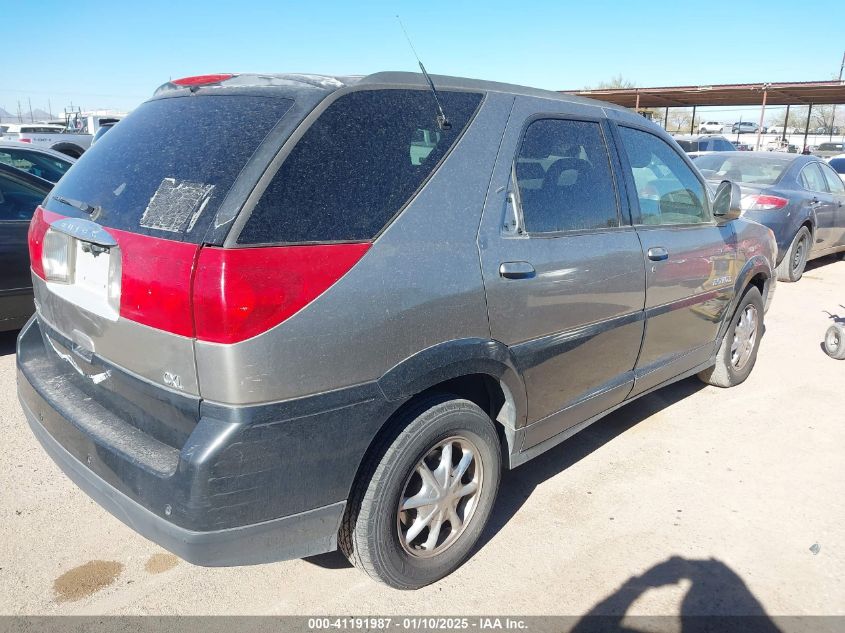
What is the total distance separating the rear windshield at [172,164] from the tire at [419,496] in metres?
0.97

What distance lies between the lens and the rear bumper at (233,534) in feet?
6.37

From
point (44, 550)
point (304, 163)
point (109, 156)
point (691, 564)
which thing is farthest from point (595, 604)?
point (109, 156)

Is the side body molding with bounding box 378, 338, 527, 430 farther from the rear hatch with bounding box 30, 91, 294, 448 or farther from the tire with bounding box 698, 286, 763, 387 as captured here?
the tire with bounding box 698, 286, 763, 387

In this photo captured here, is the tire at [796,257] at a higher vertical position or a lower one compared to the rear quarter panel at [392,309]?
lower

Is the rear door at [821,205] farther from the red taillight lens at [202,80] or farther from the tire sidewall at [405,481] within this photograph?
the red taillight lens at [202,80]

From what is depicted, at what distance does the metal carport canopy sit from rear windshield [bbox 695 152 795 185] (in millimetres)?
13302

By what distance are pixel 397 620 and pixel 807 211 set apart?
27.3ft

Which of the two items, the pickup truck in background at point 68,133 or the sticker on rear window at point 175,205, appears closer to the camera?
the sticker on rear window at point 175,205

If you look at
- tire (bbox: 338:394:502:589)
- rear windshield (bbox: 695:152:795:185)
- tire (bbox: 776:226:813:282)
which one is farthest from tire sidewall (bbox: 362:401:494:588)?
tire (bbox: 776:226:813:282)

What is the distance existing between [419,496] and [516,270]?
3.09 ft

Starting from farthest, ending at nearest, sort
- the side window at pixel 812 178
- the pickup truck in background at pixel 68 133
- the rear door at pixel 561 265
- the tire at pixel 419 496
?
the pickup truck in background at pixel 68 133
the side window at pixel 812 178
the rear door at pixel 561 265
the tire at pixel 419 496

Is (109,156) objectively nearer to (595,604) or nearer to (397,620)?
(397,620)

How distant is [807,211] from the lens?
8484 millimetres

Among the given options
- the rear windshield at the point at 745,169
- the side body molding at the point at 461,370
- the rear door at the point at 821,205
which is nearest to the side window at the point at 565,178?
the side body molding at the point at 461,370
